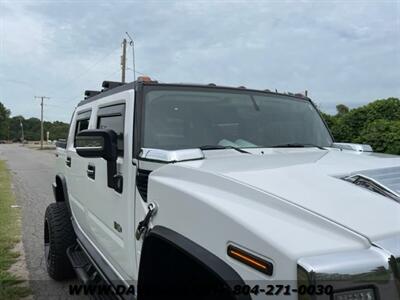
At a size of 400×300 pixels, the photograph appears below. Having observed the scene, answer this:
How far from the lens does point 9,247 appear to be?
6.49 meters

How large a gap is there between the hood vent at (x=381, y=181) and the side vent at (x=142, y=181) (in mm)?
1126

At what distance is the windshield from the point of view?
3.00 m

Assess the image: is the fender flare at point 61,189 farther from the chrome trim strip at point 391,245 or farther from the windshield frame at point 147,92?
the chrome trim strip at point 391,245

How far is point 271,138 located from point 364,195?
1.48 meters

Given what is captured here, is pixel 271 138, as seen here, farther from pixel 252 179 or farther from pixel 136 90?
pixel 252 179

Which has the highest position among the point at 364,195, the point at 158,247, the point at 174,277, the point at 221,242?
the point at 364,195

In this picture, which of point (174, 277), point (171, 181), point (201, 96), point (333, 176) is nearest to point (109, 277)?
point (174, 277)

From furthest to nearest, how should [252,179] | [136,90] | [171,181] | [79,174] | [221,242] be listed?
[79,174] → [136,90] → [171,181] → [252,179] → [221,242]

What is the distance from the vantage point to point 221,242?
181cm

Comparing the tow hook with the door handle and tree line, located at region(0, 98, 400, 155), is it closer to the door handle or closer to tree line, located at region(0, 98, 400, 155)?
the door handle

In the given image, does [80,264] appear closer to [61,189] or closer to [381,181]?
[61,189]

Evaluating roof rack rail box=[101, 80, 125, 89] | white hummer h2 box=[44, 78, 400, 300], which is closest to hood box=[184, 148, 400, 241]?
white hummer h2 box=[44, 78, 400, 300]

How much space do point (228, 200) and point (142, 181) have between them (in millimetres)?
868

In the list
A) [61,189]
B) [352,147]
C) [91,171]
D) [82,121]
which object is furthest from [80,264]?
[352,147]
